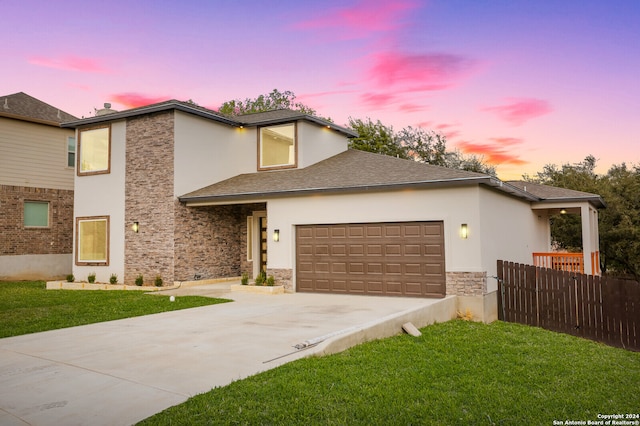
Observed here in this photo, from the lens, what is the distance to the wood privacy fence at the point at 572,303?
10453 millimetres

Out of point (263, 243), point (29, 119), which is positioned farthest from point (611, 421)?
point (29, 119)

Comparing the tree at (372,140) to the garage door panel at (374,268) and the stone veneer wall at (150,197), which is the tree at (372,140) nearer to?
the stone veneer wall at (150,197)

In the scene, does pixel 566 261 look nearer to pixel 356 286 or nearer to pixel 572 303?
pixel 572 303

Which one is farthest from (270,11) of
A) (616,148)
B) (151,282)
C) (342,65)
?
(616,148)

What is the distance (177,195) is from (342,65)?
924 centimetres

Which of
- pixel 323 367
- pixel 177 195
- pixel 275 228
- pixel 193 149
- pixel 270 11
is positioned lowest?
pixel 323 367

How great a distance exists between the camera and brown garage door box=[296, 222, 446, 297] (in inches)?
489

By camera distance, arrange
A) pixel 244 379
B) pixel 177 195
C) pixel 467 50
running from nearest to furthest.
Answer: pixel 244 379 → pixel 177 195 → pixel 467 50

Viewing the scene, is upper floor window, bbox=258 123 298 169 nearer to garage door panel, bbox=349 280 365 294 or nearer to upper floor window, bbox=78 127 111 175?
upper floor window, bbox=78 127 111 175

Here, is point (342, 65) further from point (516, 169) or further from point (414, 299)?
point (516, 169)

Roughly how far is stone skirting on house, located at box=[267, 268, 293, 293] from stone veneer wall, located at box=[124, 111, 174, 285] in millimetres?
3657

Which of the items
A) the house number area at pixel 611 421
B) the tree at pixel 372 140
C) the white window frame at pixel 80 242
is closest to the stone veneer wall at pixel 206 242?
the white window frame at pixel 80 242

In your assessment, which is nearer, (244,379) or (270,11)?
(244,379)

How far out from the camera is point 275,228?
14.6 meters
